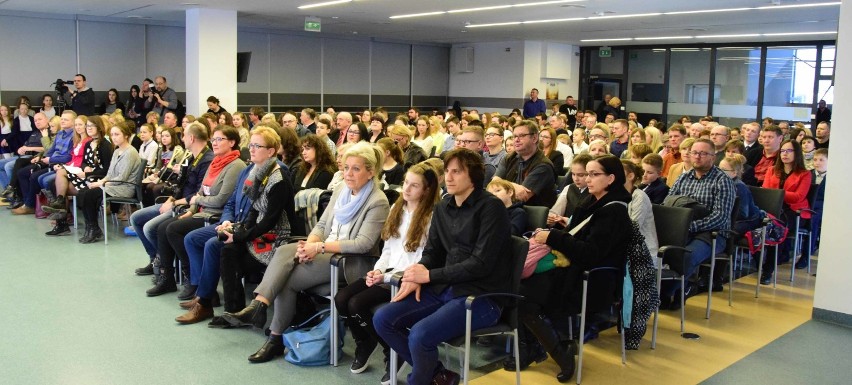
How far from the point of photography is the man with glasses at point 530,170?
199 inches

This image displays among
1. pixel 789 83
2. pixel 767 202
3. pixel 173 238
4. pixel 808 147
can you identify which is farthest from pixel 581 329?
pixel 789 83

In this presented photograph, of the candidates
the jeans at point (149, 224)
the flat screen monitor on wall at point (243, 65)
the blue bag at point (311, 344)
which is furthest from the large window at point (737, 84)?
the blue bag at point (311, 344)

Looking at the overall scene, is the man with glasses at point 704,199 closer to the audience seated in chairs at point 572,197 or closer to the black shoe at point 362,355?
the audience seated in chairs at point 572,197

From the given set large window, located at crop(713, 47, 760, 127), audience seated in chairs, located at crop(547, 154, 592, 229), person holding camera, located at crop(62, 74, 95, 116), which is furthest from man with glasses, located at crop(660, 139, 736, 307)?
large window, located at crop(713, 47, 760, 127)

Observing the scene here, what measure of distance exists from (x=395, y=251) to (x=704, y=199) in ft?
8.32

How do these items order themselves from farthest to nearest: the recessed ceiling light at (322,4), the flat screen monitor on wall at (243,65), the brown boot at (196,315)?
the flat screen monitor on wall at (243,65) → the recessed ceiling light at (322,4) → the brown boot at (196,315)

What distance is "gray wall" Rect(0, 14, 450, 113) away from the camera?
14000mm

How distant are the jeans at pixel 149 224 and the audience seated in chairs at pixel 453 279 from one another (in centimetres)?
290

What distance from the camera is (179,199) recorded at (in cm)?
616

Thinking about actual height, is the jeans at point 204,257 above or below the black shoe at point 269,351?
above

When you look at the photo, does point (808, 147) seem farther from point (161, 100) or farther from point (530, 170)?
point (161, 100)

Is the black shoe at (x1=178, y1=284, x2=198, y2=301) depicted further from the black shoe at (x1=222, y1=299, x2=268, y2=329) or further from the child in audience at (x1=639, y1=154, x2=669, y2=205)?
the child in audience at (x1=639, y1=154, x2=669, y2=205)

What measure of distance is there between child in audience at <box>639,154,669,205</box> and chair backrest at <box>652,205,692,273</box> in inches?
25.2

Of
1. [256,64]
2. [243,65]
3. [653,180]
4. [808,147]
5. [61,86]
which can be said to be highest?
[256,64]
